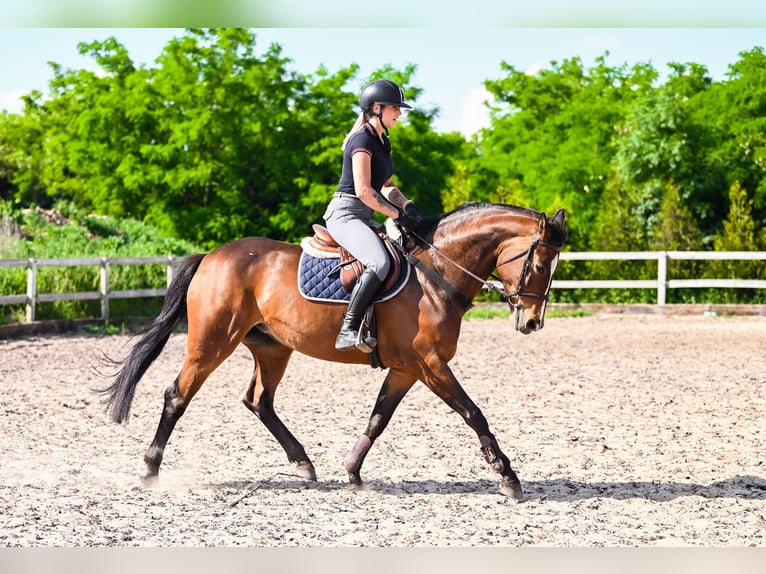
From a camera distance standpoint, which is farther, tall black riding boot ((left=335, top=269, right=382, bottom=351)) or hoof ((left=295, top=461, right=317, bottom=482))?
hoof ((left=295, top=461, right=317, bottom=482))

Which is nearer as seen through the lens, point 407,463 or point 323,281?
point 323,281

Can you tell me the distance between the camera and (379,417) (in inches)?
243

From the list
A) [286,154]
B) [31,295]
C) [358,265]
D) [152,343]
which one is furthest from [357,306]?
[286,154]

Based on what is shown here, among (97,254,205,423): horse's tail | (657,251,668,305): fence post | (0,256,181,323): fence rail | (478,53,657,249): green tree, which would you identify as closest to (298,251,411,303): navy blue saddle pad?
(97,254,205,423): horse's tail

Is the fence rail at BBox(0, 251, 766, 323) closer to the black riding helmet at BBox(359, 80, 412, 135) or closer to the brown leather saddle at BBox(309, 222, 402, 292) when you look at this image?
the brown leather saddle at BBox(309, 222, 402, 292)

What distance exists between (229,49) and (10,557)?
27737 millimetres

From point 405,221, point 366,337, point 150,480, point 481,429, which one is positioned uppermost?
point 405,221

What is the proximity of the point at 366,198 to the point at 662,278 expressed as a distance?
56.6 feet

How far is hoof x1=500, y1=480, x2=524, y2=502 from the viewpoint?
580 centimetres

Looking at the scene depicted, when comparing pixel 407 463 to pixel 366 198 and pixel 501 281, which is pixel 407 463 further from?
pixel 366 198

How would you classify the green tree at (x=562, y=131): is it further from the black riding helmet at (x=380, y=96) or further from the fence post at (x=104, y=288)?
the black riding helmet at (x=380, y=96)

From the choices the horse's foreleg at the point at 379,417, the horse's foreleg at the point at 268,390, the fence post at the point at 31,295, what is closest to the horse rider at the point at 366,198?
the horse's foreleg at the point at 379,417

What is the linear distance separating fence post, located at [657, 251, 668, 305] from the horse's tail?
16.8m

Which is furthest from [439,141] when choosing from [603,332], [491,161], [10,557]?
[10,557]
